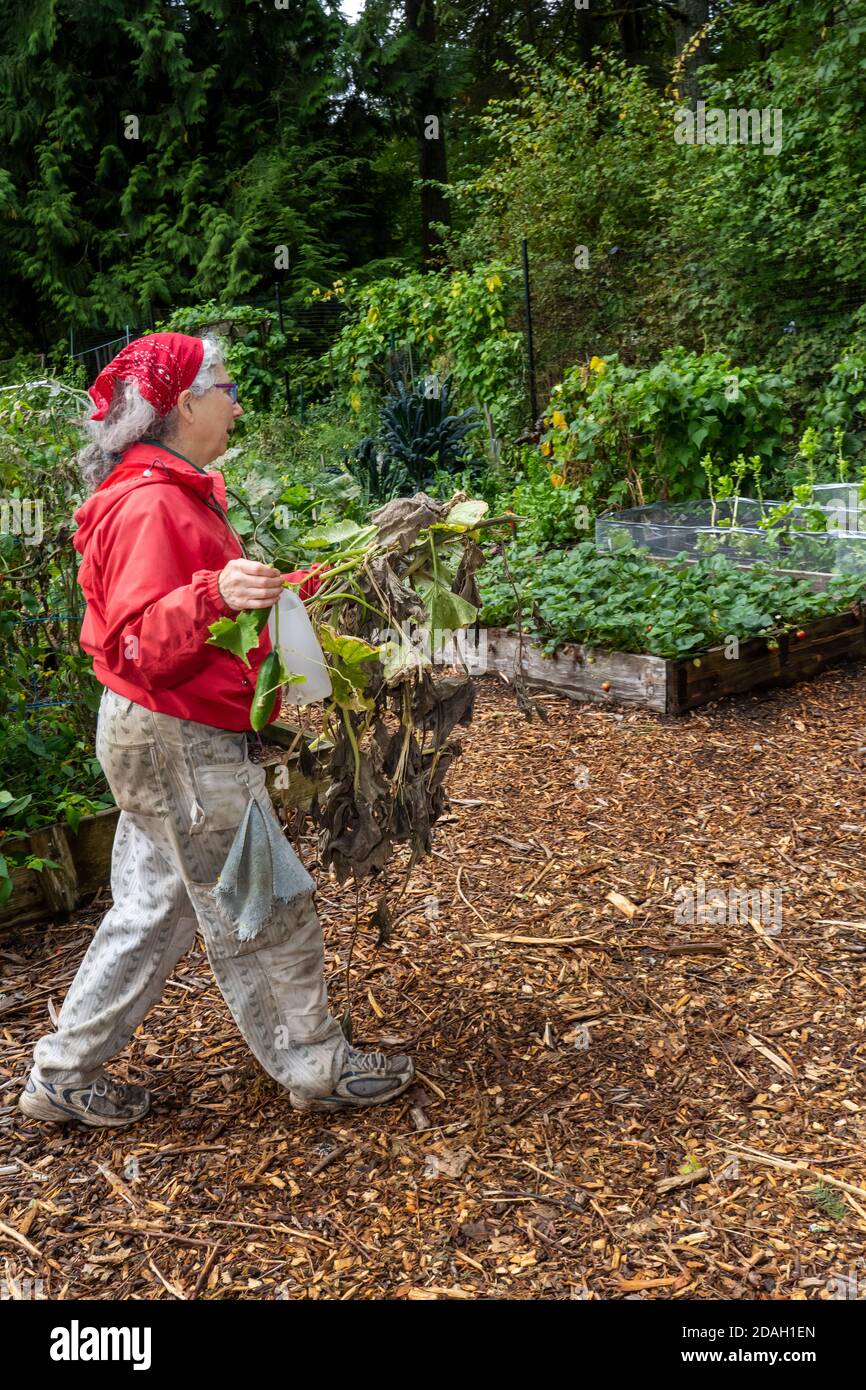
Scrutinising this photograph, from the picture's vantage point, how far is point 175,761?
2340mm

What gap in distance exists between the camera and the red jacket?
2082 mm

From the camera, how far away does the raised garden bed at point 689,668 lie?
5.12m

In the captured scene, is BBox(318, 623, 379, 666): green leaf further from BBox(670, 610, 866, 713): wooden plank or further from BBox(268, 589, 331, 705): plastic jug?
BBox(670, 610, 866, 713): wooden plank

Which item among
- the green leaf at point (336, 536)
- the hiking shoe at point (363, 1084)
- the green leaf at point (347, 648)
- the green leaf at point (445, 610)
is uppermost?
the green leaf at point (336, 536)

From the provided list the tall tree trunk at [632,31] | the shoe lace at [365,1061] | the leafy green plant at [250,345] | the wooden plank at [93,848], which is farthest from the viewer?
the tall tree trunk at [632,31]

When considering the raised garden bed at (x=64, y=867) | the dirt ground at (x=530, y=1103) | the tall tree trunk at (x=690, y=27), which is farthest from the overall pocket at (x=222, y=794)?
the tall tree trunk at (x=690, y=27)

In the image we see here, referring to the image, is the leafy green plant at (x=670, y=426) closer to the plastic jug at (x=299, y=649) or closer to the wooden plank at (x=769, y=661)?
the wooden plank at (x=769, y=661)

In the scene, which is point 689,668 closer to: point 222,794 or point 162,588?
point 222,794

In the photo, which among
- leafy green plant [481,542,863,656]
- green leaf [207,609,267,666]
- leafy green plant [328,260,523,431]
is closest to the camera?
green leaf [207,609,267,666]

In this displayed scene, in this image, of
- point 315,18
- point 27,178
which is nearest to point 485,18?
point 315,18

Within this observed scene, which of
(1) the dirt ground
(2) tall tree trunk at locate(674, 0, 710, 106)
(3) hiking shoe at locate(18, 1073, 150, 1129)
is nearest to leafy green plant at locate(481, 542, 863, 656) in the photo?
(1) the dirt ground

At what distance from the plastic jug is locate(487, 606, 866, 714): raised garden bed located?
265 cm

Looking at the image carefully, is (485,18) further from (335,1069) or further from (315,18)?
(335,1069)

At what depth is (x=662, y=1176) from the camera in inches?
95.4
